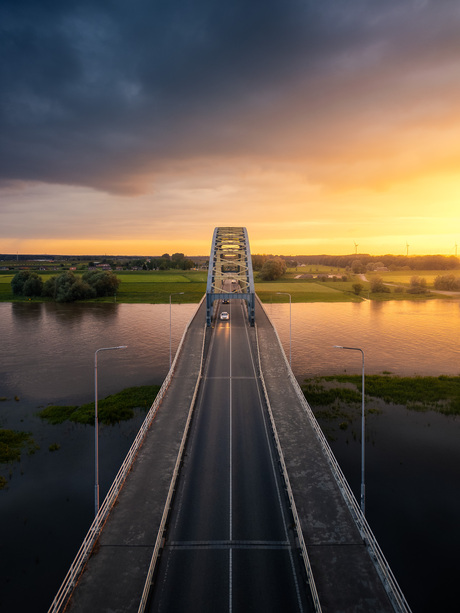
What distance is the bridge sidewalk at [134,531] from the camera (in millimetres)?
12031

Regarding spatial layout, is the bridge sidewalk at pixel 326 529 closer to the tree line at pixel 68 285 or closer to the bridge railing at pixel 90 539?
the bridge railing at pixel 90 539

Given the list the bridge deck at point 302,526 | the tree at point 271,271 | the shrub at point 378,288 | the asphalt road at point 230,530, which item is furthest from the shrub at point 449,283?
the asphalt road at point 230,530

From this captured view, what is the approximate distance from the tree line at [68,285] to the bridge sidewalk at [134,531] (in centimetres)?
7924

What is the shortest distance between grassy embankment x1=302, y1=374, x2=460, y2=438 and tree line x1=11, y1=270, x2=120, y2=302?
73.9m

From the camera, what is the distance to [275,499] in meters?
16.8

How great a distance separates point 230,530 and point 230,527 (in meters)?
0.15

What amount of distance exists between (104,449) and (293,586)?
16.1m

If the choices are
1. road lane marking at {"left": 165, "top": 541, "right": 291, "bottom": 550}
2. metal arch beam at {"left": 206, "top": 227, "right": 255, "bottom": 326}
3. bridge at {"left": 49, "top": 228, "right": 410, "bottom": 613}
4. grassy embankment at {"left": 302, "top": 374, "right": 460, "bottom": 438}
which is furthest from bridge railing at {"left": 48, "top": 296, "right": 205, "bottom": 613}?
metal arch beam at {"left": 206, "top": 227, "right": 255, "bottom": 326}

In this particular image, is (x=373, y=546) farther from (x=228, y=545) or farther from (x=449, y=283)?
(x=449, y=283)

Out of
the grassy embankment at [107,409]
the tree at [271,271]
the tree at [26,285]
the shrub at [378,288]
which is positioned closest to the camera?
the grassy embankment at [107,409]

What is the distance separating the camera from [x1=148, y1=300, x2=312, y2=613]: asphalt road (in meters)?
12.1

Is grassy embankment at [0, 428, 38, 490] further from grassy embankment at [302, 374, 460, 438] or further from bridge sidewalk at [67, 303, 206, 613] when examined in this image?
grassy embankment at [302, 374, 460, 438]

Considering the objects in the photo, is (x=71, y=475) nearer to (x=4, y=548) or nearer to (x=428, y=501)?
(x=4, y=548)

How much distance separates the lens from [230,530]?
14.9 m
